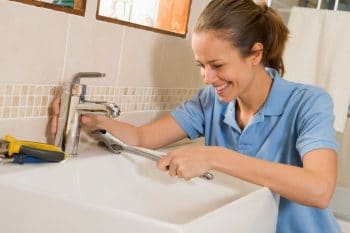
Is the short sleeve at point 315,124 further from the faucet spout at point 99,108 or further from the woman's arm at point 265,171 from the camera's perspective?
the faucet spout at point 99,108

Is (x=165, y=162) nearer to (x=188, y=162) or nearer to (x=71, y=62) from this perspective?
(x=188, y=162)

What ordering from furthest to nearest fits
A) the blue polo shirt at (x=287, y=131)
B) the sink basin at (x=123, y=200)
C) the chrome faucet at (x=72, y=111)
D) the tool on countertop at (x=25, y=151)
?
the blue polo shirt at (x=287, y=131) < the chrome faucet at (x=72, y=111) < the tool on countertop at (x=25, y=151) < the sink basin at (x=123, y=200)

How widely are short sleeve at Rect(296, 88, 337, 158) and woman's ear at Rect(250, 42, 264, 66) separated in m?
0.16

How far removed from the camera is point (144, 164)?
1222mm

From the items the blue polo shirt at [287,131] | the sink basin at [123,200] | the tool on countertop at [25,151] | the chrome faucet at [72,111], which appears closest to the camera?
the sink basin at [123,200]


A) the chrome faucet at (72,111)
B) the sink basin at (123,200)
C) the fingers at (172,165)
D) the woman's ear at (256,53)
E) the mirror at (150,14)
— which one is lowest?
the sink basin at (123,200)

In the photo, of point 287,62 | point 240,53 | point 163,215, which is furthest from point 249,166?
point 287,62

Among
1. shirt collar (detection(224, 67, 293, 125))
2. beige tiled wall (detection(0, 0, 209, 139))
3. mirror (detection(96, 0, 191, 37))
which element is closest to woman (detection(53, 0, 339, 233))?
shirt collar (detection(224, 67, 293, 125))

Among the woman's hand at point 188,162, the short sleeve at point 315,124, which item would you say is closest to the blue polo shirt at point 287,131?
the short sleeve at point 315,124

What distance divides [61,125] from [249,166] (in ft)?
1.49

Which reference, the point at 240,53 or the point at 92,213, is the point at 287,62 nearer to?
the point at 240,53

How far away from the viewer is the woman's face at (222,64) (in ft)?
3.86

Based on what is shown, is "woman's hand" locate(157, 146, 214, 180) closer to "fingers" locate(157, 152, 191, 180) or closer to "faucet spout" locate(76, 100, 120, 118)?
"fingers" locate(157, 152, 191, 180)

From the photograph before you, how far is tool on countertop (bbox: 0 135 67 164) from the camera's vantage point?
0.93 metres
